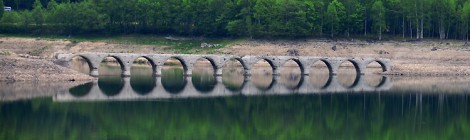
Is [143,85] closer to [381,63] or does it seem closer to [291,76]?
[291,76]

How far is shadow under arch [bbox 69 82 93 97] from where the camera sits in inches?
1969

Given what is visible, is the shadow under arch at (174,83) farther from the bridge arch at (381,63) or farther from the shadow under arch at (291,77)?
the bridge arch at (381,63)

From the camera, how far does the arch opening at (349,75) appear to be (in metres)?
68.6

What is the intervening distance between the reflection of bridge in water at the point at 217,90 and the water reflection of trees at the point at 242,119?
305 cm

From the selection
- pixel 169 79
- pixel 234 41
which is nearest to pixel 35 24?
pixel 234 41

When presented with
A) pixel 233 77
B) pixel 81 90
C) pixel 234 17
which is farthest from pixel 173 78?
pixel 234 17

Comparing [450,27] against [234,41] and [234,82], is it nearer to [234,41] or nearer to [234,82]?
[234,41]

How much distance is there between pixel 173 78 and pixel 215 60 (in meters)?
5.73

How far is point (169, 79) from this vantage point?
67.7 m

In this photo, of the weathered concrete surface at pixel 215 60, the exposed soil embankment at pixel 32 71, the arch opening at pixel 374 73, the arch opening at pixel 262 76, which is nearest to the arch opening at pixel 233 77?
the arch opening at pixel 262 76

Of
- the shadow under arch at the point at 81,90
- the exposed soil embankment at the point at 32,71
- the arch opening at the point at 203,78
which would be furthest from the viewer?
the arch opening at the point at 203,78

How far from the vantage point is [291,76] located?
76.9 metres

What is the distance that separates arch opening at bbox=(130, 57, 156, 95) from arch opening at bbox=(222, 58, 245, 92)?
19.6ft

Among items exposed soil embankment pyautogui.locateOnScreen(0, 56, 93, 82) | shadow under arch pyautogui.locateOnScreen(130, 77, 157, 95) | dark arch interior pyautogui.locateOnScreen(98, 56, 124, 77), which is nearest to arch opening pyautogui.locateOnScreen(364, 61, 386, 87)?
shadow under arch pyautogui.locateOnScreen(130, 77, 157, 95)
